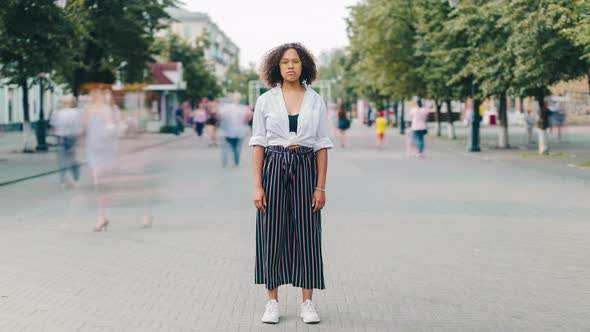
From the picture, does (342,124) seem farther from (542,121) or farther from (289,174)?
(289,174)

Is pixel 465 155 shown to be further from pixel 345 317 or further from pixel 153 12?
pixel 345 317

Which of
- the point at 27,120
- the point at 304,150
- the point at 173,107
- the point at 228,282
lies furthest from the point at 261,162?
the point at 173,107

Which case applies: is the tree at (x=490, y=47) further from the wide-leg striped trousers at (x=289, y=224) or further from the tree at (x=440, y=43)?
the wide-leg striped trousers at (x=289, y=224)

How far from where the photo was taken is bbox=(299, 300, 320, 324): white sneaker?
5.69 metres

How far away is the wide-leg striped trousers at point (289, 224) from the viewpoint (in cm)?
567

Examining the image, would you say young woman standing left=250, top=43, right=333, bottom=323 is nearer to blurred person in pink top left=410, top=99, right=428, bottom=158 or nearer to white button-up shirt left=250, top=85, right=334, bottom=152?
white button-up shirt left=250, top=85, right=334, bottom=152

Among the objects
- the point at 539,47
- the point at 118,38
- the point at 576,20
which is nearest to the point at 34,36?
the point at 118,38

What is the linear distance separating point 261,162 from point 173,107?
182 feet

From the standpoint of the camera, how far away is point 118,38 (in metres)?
35.1

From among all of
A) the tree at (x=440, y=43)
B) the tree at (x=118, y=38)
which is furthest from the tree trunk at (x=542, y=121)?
the tree at (x=118, y=38)

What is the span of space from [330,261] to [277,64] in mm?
2922

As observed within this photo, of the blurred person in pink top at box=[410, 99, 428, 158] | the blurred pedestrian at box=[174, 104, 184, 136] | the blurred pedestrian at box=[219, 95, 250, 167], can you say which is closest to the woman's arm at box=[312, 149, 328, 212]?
the blurred pedestrian at box=[219, 95, 250, 167]

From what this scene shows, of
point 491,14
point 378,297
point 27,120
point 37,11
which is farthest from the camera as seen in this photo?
point 27,120

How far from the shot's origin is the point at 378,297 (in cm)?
656
